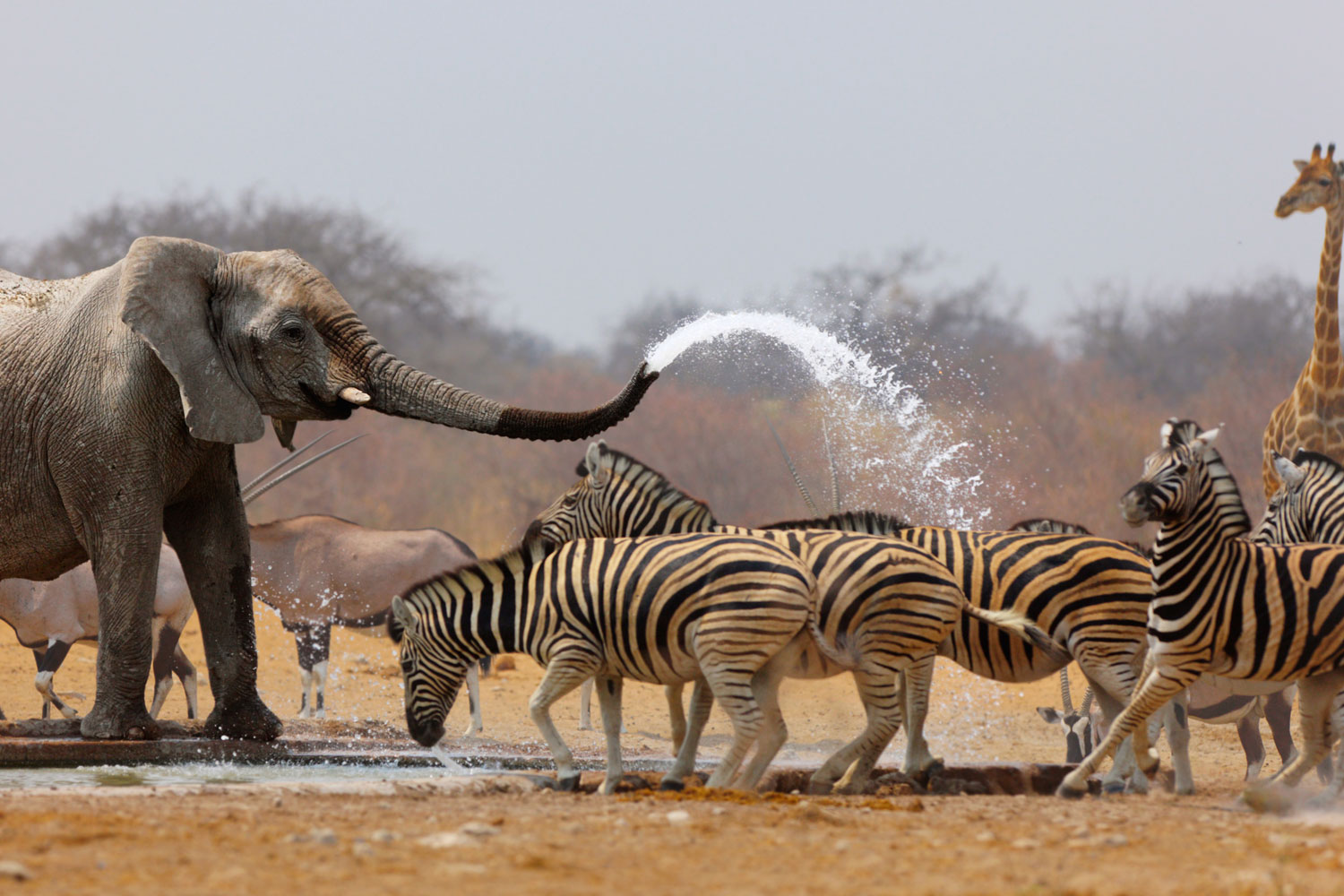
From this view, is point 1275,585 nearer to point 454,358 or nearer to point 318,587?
point 318,587

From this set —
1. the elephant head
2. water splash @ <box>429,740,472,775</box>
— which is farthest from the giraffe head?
water splash @ <box>429,740,472,775</box>

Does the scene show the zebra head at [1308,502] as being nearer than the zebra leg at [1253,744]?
Yes

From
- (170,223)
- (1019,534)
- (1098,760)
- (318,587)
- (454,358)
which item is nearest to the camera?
(1098,760)

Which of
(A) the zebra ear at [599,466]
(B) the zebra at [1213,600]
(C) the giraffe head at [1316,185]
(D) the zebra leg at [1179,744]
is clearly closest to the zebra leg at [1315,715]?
(B) the zebra at [1213,600]

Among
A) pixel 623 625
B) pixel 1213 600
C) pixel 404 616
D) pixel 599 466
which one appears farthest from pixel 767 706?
→ pixel 599 466

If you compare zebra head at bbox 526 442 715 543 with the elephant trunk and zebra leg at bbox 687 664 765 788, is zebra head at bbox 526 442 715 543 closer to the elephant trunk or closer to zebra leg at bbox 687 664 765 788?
the elephant trunk

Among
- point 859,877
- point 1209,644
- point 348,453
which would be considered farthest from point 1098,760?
point 348,453

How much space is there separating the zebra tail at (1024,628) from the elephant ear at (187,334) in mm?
3752

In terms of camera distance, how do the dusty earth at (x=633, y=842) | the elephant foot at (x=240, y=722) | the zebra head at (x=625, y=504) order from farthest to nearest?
the zebra head at (x=625, y=504), the elephant foot at (x=240, y=722), the dusty earth at (x=633, y=842)

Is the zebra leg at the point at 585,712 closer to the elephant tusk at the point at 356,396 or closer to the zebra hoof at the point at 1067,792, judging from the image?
the elephant tusk at the point at 356,396

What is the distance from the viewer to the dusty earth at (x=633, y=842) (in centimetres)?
418

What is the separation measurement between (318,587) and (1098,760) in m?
8.75

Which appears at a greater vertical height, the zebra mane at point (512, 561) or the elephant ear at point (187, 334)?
the elephant ear at point (187, 334)

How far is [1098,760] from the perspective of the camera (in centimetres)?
660
